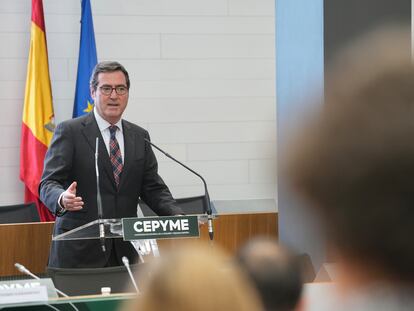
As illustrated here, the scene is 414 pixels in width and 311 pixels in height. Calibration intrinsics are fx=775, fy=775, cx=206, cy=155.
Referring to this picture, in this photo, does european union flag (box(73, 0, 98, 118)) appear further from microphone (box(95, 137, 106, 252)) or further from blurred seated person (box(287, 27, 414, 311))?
blurred seated person (box(287, 27, 414, 311))

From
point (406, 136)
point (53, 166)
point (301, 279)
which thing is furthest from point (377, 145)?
point (53, 166)

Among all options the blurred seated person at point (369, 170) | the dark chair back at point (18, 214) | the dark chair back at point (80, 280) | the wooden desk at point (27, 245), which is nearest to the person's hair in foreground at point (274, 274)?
the blurred seated person at point (369, 170)

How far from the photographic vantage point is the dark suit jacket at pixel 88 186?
370cm

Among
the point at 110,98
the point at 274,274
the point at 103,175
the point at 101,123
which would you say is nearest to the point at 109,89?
the point at 110,98

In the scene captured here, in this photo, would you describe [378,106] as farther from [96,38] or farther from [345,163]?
[96,38]

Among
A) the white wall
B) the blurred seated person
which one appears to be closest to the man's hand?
the blurred seated person

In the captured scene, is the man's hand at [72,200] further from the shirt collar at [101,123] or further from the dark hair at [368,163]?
the dark hair at [368,163]

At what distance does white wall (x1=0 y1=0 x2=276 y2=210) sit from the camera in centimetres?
623

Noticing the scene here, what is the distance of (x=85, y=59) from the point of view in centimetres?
609

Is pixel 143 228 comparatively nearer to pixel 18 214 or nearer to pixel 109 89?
pixel 109 89

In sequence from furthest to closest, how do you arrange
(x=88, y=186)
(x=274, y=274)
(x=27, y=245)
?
(x=27, y=245) → (x=88, y=186) → (x=274, y=274)

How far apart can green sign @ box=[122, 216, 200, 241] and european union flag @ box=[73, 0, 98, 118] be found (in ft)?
10.5

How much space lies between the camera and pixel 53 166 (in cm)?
368

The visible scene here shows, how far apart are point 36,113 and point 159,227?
11.0 ft
